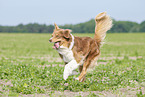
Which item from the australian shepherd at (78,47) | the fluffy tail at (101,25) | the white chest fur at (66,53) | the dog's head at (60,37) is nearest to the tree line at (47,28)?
the fluffy tail at (101,25)

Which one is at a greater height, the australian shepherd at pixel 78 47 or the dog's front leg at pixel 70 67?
the australian shepherd at pixel 78 47

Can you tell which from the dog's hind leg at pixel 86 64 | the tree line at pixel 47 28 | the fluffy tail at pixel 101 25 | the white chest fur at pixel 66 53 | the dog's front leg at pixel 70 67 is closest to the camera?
the white chest fur at pixel 66 53

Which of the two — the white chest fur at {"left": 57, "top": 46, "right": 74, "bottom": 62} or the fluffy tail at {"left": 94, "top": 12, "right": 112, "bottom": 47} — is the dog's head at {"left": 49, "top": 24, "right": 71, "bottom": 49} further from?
the fluffy tail at {"left": 94, "top": 12, "right": 112, "bottom": 47}

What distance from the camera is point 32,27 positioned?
232 ft

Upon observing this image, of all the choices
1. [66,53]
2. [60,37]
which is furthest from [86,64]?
[60,37]

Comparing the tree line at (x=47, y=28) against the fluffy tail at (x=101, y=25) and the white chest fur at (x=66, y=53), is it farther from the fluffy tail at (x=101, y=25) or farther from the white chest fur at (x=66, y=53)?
the white chest fur at (x=66, y=53)

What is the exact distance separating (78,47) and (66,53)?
0.43 m

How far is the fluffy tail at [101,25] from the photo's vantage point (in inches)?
284

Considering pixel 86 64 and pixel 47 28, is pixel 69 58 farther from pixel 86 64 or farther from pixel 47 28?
pixel 47 28

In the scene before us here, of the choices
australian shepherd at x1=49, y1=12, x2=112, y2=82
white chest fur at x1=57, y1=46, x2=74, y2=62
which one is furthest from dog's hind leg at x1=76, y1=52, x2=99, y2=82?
white chest fur at x1=57, y1=46, x2=74, y2=62

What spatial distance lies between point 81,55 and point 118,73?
272 centimetres

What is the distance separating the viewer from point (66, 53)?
5984mm

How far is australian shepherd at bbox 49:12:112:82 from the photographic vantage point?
5879 mm

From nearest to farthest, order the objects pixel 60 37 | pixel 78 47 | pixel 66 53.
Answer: pixel 60 37
pixel 66 53
pixel 78 47
